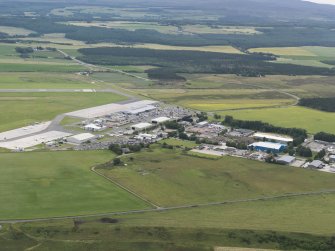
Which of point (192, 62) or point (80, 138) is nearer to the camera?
point (80, 138)

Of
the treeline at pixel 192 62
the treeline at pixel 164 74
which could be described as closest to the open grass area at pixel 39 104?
the treeline at pixel 164 74

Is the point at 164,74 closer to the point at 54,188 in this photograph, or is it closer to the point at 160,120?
the point at 160,120

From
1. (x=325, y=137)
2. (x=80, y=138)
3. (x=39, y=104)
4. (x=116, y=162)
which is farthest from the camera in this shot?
(x=39, y=104)

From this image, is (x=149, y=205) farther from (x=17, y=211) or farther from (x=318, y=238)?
(x=318, y=238)

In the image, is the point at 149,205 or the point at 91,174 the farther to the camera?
the point at 91,174

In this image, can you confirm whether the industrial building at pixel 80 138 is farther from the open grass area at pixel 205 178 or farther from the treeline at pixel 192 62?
the treeline at pixel 192 62

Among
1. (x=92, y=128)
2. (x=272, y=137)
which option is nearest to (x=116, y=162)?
(x=92, y=128)

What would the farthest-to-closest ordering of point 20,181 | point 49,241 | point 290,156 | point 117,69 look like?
1. point 117,69
2. point 290,156
3. point 20,181
4. point 49,241

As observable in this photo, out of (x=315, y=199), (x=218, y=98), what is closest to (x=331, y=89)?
(x=218, y=98)
